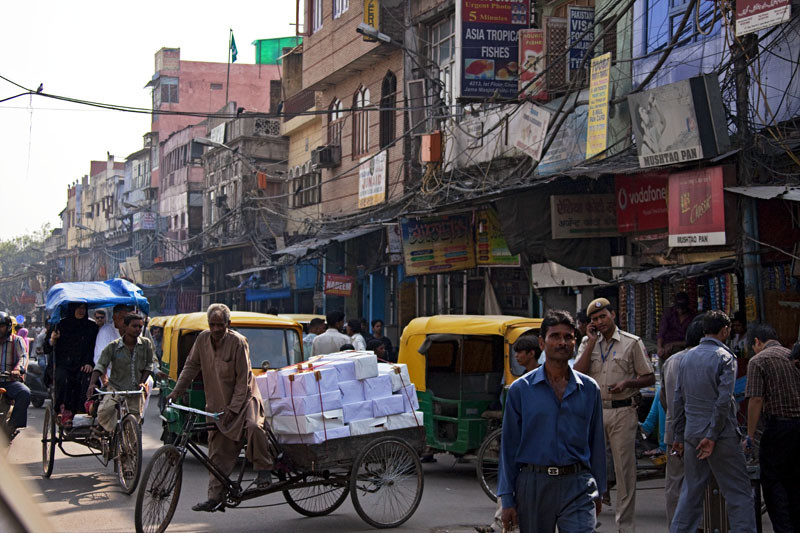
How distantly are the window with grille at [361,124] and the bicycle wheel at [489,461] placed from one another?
1731 centimetres

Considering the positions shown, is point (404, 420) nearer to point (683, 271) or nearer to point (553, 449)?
point (553, 449)

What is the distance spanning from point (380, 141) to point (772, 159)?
14818 mm

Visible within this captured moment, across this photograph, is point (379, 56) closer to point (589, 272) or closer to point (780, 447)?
point (589, 272)

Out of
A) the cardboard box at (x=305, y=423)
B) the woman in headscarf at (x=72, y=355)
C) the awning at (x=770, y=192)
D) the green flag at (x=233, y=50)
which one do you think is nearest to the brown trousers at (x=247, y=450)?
the cardboard box at (x=305, y=423)

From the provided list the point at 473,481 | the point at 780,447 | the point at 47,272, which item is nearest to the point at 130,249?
the point at 47,272

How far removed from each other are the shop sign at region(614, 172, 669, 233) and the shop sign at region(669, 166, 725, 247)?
613 mm

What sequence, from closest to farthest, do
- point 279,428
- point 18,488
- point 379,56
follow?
point 18,488, point 279,428, point 379,56

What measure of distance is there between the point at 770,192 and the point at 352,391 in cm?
532

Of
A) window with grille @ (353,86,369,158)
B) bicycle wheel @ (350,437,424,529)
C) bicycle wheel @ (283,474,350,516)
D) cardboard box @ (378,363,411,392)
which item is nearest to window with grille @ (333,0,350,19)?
window with grille @ (353,86,369,158)

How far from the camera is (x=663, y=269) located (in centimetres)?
1314

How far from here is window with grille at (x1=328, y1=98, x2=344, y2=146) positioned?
2817 centimetres

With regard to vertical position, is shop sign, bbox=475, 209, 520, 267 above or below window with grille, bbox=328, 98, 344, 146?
below

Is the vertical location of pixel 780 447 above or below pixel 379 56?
below

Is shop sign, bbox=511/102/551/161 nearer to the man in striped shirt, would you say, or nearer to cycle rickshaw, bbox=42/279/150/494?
cycle rickshaw, bbox=42/279/150/494
